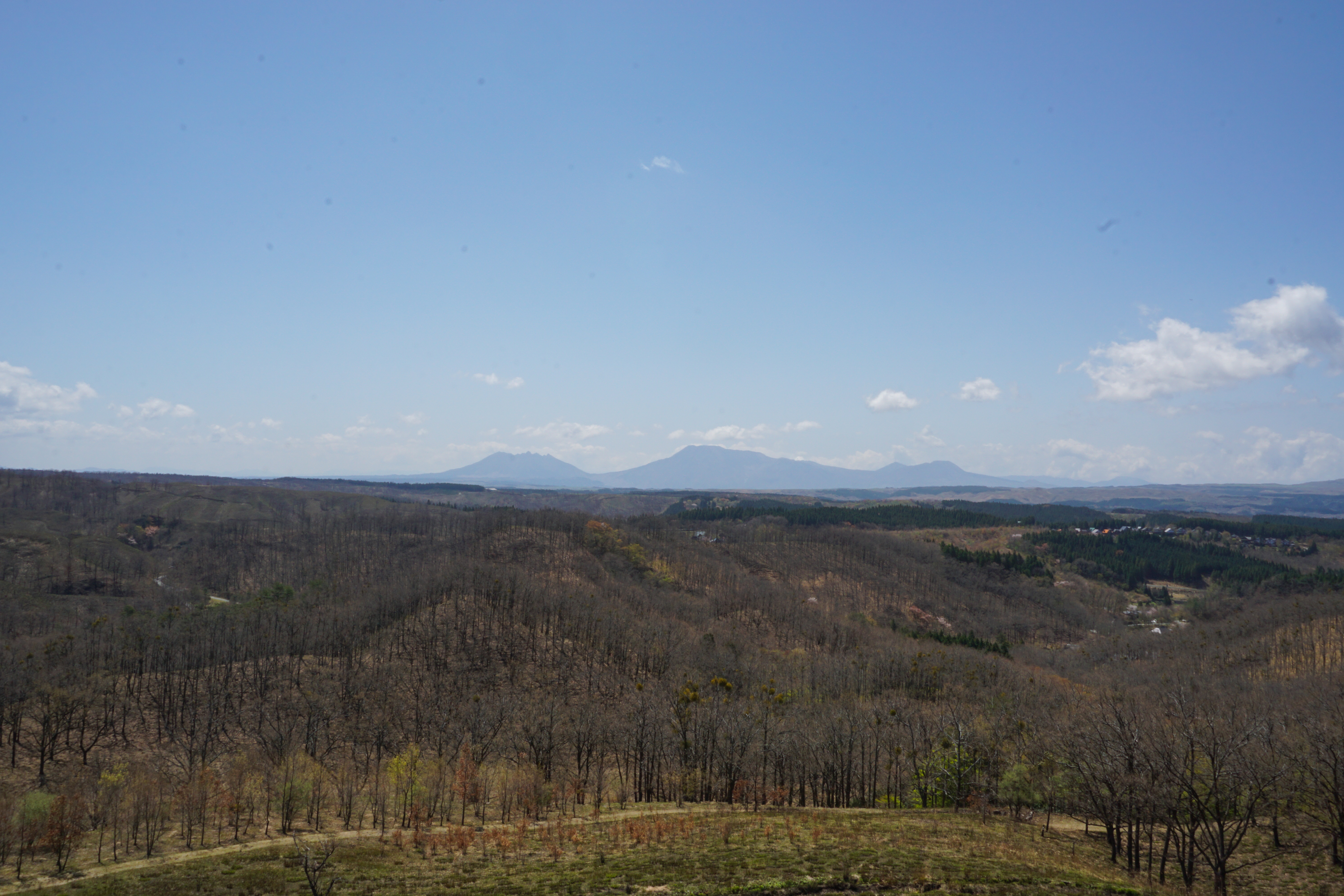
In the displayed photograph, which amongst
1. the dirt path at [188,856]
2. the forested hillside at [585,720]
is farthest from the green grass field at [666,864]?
the forested hillside at [585,720]

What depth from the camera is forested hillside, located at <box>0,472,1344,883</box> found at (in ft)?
157

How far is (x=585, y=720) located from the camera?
8219cm

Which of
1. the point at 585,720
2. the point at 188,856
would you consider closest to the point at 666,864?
the point at 188,856

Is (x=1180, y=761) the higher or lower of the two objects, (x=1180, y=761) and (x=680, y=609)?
the higher

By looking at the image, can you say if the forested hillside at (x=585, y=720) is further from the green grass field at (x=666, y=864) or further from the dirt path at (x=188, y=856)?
the green grass field at (x=666, y=864)

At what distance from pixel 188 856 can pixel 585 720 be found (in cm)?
4595

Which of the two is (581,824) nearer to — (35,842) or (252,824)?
(252,824)

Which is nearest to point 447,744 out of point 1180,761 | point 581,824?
point 581,824

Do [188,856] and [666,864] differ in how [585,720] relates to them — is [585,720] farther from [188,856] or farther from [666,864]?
[666,864]

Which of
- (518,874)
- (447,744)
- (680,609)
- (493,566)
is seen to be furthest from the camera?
(680,609)

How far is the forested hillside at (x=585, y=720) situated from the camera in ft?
157

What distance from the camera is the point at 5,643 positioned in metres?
114

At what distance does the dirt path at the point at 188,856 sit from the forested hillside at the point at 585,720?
3656 mm

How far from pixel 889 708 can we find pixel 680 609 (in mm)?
85330
